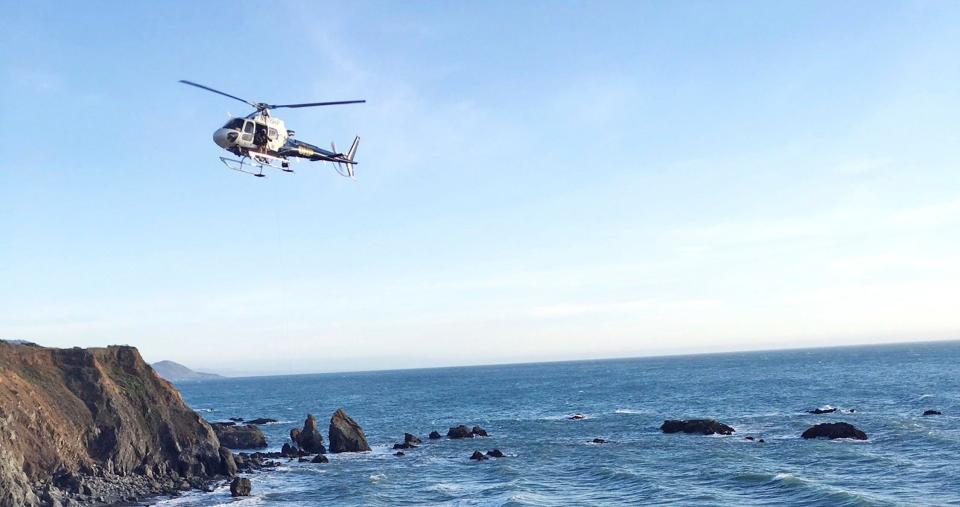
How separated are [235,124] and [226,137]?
922 millimetres

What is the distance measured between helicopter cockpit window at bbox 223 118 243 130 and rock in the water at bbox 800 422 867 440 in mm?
50858

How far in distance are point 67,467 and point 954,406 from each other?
268 feet

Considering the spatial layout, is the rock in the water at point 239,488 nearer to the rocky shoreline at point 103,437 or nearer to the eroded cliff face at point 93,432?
the rocky shoreline at point 103,437

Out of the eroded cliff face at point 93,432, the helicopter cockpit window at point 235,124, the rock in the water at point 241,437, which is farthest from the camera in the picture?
the rock in the water at point 241,437

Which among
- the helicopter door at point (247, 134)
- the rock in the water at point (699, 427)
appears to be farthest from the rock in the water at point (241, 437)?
the helicopter door at point (247, 134)

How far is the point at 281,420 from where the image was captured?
9975 centimetres

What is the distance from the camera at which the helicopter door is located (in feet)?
116

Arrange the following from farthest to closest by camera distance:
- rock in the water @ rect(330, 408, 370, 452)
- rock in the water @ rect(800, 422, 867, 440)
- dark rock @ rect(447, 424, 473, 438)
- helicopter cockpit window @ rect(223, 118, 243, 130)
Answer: dark rock @ rect(447, 424, 473, 438) → rock in the water @ rect(330, 408, 370, 452) → rock in the water @ rect(800, 422, 867, 440) → helicopter cockpit window @ rect(223, 118, 243, 130)

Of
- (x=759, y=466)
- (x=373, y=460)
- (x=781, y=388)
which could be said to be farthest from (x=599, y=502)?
(x=781, y=388)

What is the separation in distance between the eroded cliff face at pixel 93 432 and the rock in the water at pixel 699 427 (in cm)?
4000

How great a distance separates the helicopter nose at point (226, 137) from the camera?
1375 inches

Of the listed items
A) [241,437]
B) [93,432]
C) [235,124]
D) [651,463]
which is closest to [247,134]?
[235,124]

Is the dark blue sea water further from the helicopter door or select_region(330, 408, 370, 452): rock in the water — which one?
the helicopter door

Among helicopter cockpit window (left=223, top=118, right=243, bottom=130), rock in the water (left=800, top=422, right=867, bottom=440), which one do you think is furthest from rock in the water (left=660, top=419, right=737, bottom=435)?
helicopter cockpit window (left=223, top=118, right=243, bottom=130)
